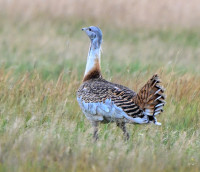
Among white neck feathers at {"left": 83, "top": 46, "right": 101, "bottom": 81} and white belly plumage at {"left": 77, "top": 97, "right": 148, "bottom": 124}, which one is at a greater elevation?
white neck feathers at {"left": 83, "top": 46, "right": 101, "bottom": 81}

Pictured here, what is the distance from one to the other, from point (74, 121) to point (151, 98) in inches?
38.4

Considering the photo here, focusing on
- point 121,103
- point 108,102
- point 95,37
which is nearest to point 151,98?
point 121,103

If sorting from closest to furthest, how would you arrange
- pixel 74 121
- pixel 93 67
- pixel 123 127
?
pixel 123 127 → pixel 74 121 → pixel 93 67

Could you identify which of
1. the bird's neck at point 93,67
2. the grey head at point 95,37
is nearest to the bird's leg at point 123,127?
the bird's neck at point 93,67

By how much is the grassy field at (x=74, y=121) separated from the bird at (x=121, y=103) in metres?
0.14

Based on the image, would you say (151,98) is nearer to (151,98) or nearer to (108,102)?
(151,98)

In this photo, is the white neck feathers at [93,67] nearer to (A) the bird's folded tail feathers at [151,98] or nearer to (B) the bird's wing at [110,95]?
(B) the bird's wing at [110,95]

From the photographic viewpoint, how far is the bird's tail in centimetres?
447

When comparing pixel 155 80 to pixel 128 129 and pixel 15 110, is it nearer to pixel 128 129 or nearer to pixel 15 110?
pixel 128 129

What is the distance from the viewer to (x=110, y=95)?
471 centimetres

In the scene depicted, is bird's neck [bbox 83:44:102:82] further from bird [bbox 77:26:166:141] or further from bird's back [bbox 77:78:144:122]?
bird's back [bbox 77:78:144:122]

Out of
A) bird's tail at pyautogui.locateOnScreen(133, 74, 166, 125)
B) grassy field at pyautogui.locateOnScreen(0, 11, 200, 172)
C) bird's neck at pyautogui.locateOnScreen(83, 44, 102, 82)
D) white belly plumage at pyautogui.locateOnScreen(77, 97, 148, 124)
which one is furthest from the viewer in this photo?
bird's neck at pyautogui.locateOnScreen(83, 44, 102, 82)

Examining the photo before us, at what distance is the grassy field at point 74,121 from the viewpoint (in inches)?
148

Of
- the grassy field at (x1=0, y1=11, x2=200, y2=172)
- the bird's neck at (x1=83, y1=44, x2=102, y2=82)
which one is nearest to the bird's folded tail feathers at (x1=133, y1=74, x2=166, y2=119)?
the grassy field at (x1=0, y1=11, x2=200, y2=172)
